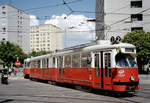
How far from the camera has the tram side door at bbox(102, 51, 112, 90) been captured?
11.5 m

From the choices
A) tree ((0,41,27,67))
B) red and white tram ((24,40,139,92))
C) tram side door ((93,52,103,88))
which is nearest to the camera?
red and white tram ((24,40,139,92))

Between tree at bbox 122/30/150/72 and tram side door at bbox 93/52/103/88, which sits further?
tree at bbox 122/30/150/72

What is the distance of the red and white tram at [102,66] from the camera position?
1109 cm

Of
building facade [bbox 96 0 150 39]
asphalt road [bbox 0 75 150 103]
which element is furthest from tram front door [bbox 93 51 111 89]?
building facade [bbox 96 0 150 39]

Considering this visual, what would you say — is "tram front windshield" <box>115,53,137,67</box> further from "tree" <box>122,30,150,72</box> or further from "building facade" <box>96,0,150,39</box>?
"building facade" <box>96,0,150,39</box>

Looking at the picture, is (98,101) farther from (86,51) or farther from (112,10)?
(112,10)

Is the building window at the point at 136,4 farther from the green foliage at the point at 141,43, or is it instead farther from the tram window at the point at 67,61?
the tram window at the point at 67,61

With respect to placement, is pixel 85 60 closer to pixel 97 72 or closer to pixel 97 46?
Result: pixel 97 46

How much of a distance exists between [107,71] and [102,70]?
433mm

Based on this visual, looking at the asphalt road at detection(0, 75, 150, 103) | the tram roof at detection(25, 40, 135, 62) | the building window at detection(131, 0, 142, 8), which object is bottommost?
the asphalt road at detection(0, 75, 150, 103)

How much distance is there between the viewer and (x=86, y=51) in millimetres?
13758

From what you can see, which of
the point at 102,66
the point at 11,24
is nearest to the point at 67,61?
the point at 102,66

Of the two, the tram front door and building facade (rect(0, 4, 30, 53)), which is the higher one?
building facade (rect(0, 4, 30, 53))

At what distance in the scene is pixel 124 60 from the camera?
11.4 m
